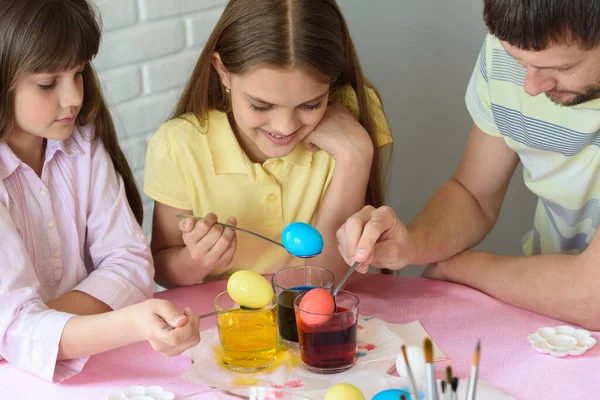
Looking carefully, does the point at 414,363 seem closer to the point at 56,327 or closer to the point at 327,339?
the point at 327,339

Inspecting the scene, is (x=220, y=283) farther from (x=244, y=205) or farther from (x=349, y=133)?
(x=349, y=133)

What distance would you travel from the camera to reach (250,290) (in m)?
1.23

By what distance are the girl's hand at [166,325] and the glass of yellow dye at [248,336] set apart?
0.23 feet

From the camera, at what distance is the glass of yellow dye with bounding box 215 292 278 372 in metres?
1.21

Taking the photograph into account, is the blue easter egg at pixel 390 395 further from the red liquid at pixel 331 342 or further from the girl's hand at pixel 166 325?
the girl's hand at pixel 166 325

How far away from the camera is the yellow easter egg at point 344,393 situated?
3.45 ft

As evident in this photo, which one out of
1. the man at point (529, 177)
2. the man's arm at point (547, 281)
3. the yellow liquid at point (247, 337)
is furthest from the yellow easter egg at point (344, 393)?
the man's arm at point (547, 281)

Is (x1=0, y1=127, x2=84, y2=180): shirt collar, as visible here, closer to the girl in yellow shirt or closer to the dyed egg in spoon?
the girl in yellow shirt

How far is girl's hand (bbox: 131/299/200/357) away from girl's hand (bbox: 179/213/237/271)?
0.96ft

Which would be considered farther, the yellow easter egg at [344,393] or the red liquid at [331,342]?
the red liquid at [331,342]

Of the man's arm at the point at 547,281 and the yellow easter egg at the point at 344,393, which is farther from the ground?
the yellow easter egg at the point at 344,393

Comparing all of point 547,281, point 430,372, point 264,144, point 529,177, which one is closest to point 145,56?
point 264,144

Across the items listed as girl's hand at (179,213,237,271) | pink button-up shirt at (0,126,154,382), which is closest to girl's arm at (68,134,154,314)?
pink button-up shirt at (0,126,154,382)

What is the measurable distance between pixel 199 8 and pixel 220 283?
1.18 meters
